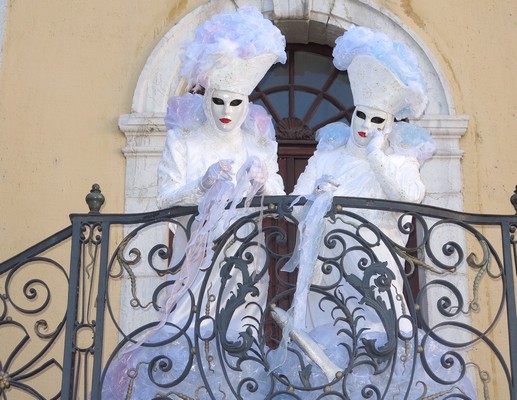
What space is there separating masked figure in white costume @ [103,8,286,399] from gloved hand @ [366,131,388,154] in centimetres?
56

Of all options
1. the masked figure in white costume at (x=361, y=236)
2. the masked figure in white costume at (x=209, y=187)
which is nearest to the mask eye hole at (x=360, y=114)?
the masked figure in white costume at (x=361, y=236)

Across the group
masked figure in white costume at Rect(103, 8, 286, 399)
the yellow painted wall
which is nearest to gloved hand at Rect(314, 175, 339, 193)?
masked figure in white costume at Rect(103, 8, 286, 399)

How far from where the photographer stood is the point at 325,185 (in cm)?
651

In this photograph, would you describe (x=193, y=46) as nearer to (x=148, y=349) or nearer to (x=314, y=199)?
(x=314, y=199)

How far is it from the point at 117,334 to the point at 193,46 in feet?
7.10

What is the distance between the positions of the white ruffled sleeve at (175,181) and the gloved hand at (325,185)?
2.15 ft

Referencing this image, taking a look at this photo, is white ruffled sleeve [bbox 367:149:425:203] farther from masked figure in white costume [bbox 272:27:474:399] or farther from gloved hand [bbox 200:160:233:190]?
gloved hand [bbox 200:160:233:190]

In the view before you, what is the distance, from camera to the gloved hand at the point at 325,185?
6504mm

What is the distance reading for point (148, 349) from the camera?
21.2 feet

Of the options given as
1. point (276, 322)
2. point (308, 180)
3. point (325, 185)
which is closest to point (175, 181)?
→ point (308, 180)

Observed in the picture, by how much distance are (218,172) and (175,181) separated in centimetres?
49

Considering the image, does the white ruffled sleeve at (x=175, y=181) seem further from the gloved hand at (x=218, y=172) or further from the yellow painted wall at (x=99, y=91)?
the yellow painted wall at (x=99, y=91)

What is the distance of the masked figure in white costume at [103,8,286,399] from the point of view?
637 cm

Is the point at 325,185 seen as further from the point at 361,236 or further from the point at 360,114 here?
the point at 360,114
